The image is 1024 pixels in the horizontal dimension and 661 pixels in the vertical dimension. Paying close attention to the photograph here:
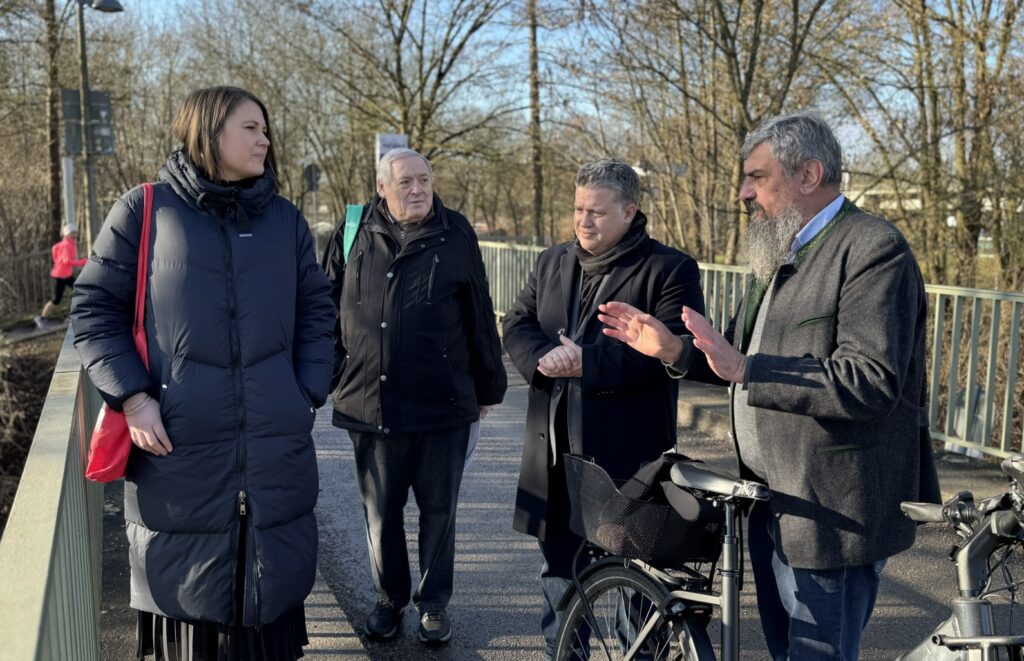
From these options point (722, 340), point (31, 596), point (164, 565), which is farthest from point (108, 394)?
point (722, 340)

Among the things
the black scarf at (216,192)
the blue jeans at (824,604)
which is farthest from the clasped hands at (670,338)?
the black scarf at (216,192)

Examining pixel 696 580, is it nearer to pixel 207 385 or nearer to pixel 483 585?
pixel 207 385

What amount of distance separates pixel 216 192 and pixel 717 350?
1579 millimetres

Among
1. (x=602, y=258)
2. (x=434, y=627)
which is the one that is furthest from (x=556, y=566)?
(x=602, y=258)

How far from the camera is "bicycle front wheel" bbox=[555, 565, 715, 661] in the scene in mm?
2592

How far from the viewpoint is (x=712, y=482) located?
2.46 meters

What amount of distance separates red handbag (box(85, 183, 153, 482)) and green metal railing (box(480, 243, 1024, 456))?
4.47m

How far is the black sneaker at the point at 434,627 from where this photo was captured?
3916mm

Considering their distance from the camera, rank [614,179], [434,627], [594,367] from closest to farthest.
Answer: [594,367]
[614,179]
[434,627]

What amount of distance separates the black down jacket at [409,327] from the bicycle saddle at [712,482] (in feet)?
4.81

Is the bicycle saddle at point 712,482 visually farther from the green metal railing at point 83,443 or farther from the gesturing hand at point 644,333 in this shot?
the green metal railing at point 83,443

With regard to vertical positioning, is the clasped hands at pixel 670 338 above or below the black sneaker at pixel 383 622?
above

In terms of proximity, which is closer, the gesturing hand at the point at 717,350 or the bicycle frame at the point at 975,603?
the bicycle frame at the point at 975,603

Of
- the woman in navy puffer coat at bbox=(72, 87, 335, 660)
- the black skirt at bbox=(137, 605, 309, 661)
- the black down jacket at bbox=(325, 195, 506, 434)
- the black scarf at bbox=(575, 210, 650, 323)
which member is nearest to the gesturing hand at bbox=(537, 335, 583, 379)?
the black scarf at bbox=(575, 210, 650, 323)
